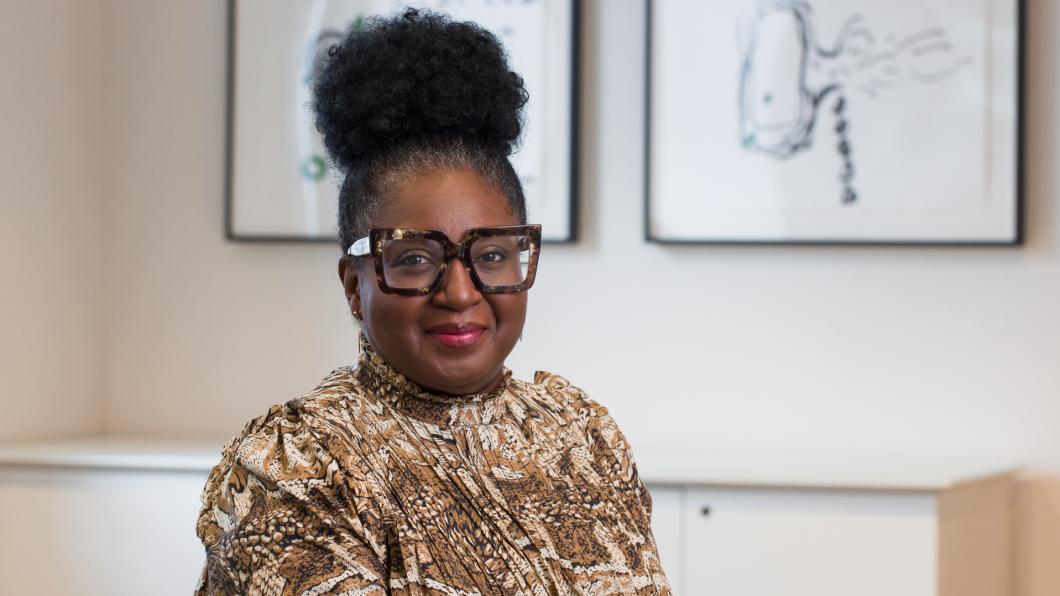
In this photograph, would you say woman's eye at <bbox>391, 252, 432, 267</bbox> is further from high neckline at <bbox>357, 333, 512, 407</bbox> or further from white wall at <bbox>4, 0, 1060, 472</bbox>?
white wall at <bbox>4, 0, 1060, 472</bbox>

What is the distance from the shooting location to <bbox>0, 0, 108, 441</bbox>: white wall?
2.78 metres

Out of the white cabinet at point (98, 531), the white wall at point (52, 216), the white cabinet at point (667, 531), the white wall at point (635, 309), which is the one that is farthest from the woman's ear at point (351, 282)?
the white wall at point (52, 216)

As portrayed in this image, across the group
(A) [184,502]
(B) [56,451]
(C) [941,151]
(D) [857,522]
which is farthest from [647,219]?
(B) [56,451]

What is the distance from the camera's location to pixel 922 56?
2.75 m

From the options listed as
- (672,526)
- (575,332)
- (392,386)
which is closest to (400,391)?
(392,386)

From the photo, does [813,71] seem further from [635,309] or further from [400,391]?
[400,391]

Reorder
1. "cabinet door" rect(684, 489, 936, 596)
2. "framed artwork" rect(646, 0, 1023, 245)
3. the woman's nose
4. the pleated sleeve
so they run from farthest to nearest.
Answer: "framed artwork" rect(646, 0, 1023, 245), "cabinet door" rect(684, 489, 936, 596), the woman's nose, the pleated sleeve

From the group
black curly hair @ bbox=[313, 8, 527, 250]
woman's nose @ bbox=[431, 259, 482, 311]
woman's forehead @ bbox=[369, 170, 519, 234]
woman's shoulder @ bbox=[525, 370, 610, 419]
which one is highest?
black curly hair @ bbox=[313, 8, 527, 250]

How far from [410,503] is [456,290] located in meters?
0.20

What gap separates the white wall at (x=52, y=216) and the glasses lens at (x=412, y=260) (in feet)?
6.37

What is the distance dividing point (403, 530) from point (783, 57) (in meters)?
2.03

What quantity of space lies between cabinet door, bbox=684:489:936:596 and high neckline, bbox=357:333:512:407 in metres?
1.32

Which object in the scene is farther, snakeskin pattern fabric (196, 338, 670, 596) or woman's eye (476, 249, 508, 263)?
woman's eye (476, 249, 508, 263)

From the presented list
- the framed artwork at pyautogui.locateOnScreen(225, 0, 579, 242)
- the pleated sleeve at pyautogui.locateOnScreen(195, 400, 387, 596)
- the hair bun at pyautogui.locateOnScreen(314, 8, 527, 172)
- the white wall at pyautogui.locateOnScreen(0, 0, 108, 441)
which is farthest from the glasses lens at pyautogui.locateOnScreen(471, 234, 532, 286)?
the white wall at pyautogui.locateOnScreen(0, 0, 108, 441)
